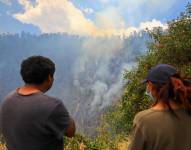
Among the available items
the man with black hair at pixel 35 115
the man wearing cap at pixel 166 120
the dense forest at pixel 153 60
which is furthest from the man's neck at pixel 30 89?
the dense forest at pixel 153 60

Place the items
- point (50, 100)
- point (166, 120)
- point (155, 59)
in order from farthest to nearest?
point (155, 59) → point (50, 100) → point (166, 120)

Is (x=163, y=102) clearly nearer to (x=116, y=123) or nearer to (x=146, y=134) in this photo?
(x=146, y=134)

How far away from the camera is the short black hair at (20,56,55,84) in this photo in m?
4.54

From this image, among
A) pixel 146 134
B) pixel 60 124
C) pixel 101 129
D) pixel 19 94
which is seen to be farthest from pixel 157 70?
pixel 101 129

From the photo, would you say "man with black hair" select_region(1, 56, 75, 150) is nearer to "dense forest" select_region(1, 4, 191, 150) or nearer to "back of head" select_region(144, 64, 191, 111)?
"back of head" select_region(144, 64, 191, 111)

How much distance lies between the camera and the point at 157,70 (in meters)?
4.17

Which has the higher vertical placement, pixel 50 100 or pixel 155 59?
pixel 50 100

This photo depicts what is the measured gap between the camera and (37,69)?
14.9 feet

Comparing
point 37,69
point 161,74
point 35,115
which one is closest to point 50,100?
point 35,115

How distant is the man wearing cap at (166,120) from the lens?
4008mm

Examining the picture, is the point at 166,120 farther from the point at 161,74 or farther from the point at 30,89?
the point at 30,89

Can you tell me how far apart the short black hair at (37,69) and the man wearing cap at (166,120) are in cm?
95

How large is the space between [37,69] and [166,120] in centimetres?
121

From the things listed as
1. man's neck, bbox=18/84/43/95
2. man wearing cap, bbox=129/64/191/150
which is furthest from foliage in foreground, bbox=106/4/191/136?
man wearing cap, bbox=129/64/191/150
